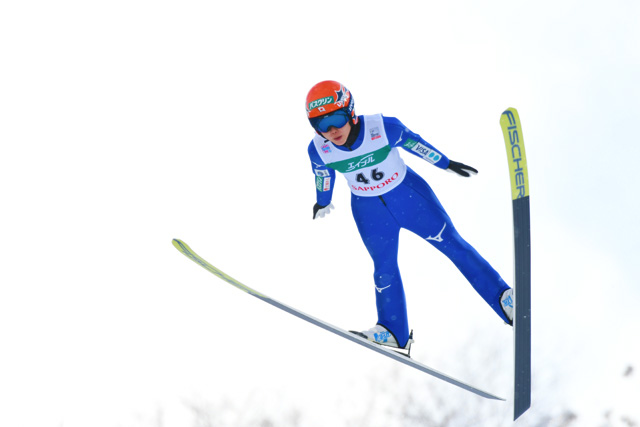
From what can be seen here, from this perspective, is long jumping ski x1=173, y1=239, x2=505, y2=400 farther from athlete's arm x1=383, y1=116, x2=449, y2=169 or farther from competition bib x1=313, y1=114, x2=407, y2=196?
athlete's arm x1=383, y1=116, x2=449, y2=169

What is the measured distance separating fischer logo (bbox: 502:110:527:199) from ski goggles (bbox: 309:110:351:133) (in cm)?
122

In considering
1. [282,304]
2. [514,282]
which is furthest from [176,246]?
[514,282]

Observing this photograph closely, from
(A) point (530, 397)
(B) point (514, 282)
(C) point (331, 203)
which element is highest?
(C) point (331, 203)

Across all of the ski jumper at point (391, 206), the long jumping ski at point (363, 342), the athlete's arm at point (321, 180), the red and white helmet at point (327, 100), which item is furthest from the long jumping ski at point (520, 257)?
the athlete's arm at point (321, 180)

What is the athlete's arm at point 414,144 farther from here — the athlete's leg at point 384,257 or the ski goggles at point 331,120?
the athlete's leg at point 384,257

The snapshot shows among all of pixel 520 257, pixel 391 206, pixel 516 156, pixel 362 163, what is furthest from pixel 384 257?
pixel 516 156

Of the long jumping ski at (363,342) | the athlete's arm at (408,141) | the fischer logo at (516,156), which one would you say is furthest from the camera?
the long jumping ski at (363,342)

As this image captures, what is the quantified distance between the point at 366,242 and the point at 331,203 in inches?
19.7

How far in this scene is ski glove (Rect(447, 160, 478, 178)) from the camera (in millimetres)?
5112

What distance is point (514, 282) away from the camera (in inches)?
186

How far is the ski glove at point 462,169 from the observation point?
5.11 metres

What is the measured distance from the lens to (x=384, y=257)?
541cm

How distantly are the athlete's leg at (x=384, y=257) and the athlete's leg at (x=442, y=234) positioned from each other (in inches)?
5.2

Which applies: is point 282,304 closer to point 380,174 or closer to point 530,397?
point 380,174
